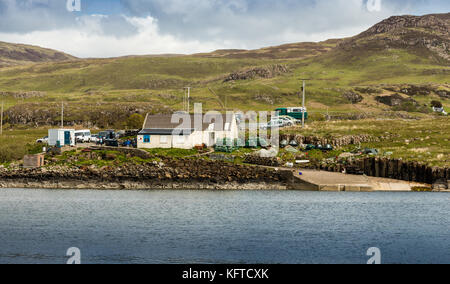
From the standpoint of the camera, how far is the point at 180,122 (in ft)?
263

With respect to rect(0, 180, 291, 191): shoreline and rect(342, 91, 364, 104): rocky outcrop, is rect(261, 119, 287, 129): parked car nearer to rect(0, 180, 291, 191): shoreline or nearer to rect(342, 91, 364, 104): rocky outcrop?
rect(0, 180, 291, 191): shoreline

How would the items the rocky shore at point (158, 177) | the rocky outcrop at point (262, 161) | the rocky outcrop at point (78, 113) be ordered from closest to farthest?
the rocky shore at point (158, 177), the rocky outcrop at point (262, 161), the rocky outcrop at point (78, 113)

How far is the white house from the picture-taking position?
252 ft

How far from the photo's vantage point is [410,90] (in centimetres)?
17238

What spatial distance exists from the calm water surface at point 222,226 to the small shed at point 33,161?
5.99m

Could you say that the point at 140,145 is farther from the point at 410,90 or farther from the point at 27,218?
the point at 410,90

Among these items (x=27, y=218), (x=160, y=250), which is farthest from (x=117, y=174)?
(x=160, y=250)

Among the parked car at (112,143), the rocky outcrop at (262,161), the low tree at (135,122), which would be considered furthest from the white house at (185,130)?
the low tree at (135,122)

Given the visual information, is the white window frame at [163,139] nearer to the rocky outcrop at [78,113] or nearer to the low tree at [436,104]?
the rocky outcrop at [78,113]

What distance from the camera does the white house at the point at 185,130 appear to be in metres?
76.9

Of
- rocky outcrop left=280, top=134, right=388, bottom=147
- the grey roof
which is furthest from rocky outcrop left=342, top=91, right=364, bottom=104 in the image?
the grey roof

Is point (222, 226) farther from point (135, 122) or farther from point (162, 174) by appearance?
point (135, 122)

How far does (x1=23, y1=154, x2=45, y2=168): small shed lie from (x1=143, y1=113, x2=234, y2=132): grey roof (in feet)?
50.2
